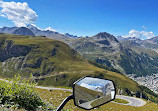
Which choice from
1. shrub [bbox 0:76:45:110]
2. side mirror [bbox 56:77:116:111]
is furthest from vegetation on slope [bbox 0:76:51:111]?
side mirror [bbox 56:77:116:111]

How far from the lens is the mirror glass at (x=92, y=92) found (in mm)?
4223

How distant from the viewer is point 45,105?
1032 cm

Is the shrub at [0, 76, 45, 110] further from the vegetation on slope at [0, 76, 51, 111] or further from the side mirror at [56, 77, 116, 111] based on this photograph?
the side mirror at [56, 77, 116, 111]

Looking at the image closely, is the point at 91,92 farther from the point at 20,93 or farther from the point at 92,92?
the point at 20,93

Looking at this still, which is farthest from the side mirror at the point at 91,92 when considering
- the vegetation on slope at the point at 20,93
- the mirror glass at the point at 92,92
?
the vegetation on slope at the point at 20,93

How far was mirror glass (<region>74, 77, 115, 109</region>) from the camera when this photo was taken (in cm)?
422

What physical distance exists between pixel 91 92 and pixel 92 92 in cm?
3

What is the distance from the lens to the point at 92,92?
14.1ft

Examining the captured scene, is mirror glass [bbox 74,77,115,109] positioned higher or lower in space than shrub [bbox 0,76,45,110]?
higher

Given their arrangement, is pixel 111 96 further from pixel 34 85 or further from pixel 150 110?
pixel 150 110

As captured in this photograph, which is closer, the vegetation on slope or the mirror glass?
the mirror glass

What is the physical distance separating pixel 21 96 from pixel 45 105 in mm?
2242

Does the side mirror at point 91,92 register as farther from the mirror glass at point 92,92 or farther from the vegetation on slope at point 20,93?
the vegetation on slope at point 20,93

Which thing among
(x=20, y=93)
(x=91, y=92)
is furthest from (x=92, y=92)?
(x=20, y=93)
